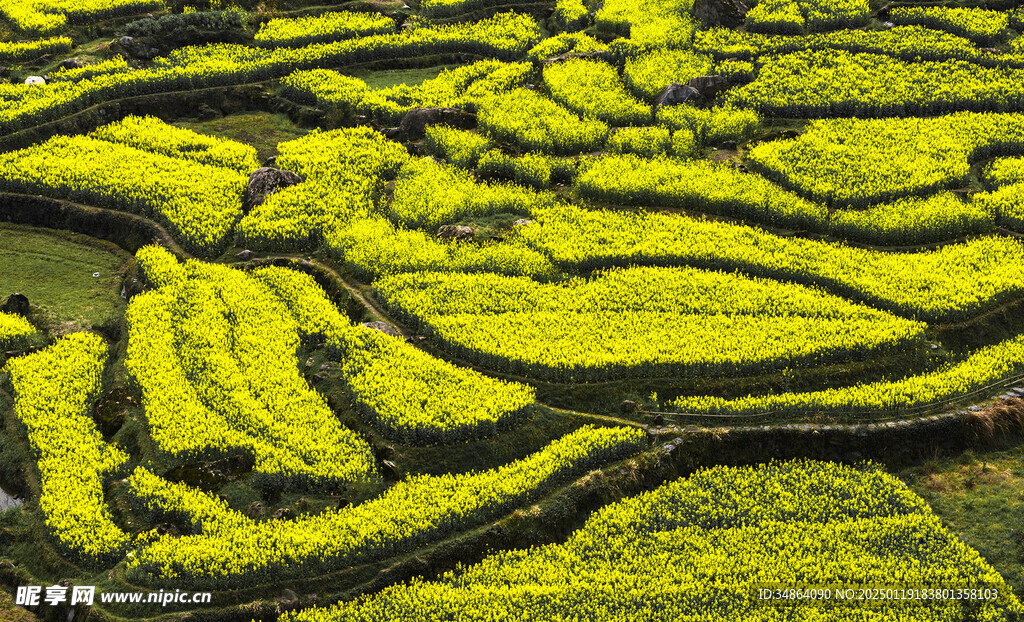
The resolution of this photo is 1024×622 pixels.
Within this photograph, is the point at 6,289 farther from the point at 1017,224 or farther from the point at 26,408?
the point at 1017,224

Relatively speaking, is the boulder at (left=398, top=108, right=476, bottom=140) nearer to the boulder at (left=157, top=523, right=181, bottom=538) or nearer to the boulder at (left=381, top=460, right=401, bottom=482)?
the boulder at (left=381, top=460, right=401, bottom=482)

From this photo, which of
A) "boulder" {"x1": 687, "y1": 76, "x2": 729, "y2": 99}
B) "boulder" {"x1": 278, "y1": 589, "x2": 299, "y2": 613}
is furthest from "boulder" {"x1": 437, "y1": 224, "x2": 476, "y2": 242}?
"boulder" {"x1": 278, "y1": 589, "x2": 299, "y2": 613}

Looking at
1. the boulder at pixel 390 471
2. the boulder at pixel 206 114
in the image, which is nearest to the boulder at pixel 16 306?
the boulder at pixel 390 471

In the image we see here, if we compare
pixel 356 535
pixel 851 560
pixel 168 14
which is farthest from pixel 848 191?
pixel 168 14

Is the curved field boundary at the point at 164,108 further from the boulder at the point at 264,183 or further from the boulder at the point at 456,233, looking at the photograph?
the boulder at the point at 456,233

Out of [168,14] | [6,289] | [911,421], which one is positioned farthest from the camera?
[168,14]

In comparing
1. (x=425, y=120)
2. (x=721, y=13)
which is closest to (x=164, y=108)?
(x=425, y=120)

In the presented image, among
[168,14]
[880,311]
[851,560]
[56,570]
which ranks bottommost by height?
[56,570]
